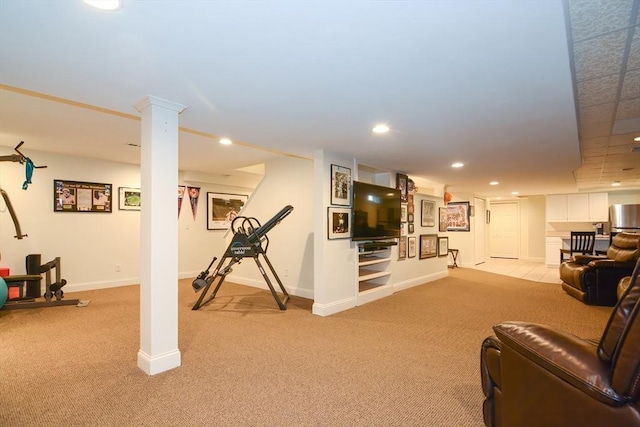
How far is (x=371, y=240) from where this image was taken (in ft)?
15.9

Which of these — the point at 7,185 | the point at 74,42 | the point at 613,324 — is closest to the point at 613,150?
the point at 613,324

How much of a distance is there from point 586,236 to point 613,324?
8041 mm

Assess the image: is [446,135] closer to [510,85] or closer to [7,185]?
[510,85]

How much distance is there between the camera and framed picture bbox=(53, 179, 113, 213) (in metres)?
5.04

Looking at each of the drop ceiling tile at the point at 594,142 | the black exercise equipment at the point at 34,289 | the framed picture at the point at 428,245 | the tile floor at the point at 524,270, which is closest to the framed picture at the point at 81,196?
the black exercise equipment at the point at 34,289

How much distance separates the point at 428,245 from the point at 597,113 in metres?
4.10

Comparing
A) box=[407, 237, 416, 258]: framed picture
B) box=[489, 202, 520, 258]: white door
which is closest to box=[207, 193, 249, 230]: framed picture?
box=[407, 237, 416, 258]: framed picture

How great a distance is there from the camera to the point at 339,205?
14.1 feet

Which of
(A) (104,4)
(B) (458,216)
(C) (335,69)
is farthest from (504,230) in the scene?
(A) (104,4)

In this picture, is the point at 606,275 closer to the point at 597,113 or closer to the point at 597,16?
the point at 597,113

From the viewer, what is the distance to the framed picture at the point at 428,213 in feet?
21.4

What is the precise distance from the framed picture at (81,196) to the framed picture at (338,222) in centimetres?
411

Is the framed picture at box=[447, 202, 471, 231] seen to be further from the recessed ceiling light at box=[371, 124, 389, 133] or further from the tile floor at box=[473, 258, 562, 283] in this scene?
the recessed ceiling light at box=[371, 124, 389, 133]

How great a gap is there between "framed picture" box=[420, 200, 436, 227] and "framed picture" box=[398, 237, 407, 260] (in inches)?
34.2
